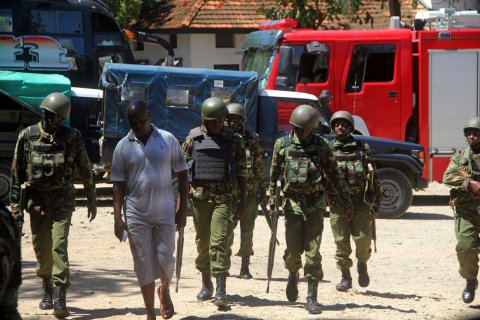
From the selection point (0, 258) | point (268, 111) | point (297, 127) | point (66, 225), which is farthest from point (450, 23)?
point (0, 258)

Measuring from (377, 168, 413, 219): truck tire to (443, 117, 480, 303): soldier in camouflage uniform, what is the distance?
24.1 feet

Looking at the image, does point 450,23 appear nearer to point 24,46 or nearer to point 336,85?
point 336,85

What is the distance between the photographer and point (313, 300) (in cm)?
893

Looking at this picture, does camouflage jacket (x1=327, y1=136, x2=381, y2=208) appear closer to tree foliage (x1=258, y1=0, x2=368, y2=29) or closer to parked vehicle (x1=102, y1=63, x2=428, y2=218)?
parked vehicle (x1=102, y1=63, x2=428, y2=218)

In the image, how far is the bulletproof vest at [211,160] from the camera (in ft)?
29.7

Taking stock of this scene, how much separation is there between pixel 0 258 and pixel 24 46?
57.8 ft

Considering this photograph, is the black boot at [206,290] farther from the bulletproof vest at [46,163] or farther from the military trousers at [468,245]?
the military trousers at [468,245]

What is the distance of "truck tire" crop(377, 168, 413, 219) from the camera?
17.0m

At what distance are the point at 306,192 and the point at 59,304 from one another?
2.24 m

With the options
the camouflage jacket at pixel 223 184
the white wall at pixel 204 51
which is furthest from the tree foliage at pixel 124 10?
the camouflage jacket at pixel 223 184

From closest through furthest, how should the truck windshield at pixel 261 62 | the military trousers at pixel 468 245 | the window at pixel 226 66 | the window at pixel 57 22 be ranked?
the military trousers at pixel 468 245 < the truck windshield at pixel 261 62 < the window at pixel 57 22 < the window at pixel 226 66

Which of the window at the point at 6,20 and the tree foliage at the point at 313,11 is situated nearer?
the window at the point at 6,20

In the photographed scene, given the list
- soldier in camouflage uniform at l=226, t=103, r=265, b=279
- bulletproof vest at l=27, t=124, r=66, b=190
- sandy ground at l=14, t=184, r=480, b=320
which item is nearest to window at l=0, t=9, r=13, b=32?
sandy ground at l=14, t=184, r=480, b=320

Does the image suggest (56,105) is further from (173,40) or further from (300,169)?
(173,40)
